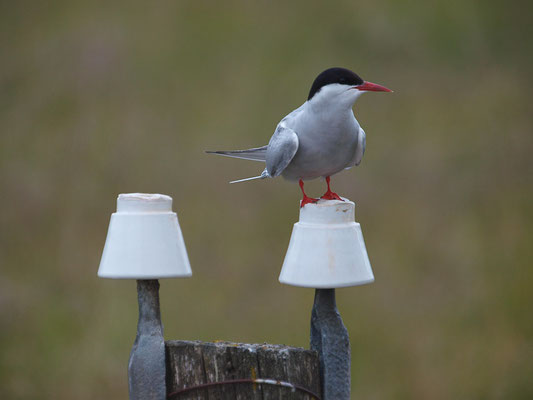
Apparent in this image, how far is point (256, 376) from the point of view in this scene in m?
2.37

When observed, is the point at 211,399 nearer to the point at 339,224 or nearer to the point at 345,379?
the point at 345,379

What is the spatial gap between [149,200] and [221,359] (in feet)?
2.22

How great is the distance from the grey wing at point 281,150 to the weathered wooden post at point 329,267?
621 millimetres

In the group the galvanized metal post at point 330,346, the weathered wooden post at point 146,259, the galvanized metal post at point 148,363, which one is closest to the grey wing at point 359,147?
the galvanized metal post at point 330,346

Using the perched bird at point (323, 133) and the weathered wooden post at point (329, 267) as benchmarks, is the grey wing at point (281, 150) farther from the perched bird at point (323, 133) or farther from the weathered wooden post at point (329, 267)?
the weathered wooden post at point (329, 267)

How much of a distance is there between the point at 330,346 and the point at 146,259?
0.82m

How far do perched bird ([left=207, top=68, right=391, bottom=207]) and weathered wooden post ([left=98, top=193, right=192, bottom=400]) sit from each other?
812 millimetres

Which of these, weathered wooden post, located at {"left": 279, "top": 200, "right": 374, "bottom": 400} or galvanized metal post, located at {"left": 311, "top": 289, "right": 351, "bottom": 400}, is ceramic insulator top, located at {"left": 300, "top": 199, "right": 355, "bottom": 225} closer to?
weathered wooden post, located at {"left": 279, "top": 200, "right": 374, "bottom": 400}

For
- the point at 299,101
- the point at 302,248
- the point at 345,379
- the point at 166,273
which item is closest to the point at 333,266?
the point at 302,248

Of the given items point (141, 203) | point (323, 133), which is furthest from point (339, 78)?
point (141, 203)

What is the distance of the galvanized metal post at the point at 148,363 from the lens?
7.77 ft

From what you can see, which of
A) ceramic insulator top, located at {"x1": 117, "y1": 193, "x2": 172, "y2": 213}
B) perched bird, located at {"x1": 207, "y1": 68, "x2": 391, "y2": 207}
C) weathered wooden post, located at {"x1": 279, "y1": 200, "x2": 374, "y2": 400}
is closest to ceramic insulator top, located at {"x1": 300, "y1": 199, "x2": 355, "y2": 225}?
weathered wooden post, located at {"x1": 279, "y1": 200, "x2": 374, "y2": 400}

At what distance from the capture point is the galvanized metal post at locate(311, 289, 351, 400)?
2469 mm

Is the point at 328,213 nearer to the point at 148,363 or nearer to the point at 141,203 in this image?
the point at 141,203
